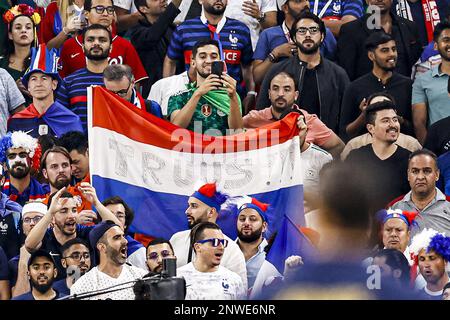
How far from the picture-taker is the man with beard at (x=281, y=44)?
19219 millimetres

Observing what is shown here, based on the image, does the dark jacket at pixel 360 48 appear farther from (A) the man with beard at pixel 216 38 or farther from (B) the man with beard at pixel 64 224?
(B) the man with beard at pixel 64 224

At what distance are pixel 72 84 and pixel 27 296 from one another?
3.63 m

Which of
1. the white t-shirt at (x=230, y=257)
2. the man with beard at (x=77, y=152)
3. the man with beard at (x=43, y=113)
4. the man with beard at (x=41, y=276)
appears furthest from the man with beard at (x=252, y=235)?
the man with beard at (x=43, y=113)

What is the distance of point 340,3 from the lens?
20.0m

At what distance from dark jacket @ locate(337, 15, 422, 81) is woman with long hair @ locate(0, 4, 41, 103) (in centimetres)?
317

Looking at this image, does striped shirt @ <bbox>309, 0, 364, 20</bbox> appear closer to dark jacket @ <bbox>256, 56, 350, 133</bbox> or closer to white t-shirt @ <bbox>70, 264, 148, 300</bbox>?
dark jacket @ <bbox>256, 56, 350, 133</bbox>

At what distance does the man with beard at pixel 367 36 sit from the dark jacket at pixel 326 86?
64 cm

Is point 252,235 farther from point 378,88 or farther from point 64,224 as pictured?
point 378,88

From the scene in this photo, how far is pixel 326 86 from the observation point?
61.2ft

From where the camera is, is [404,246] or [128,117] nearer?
[404,246]
